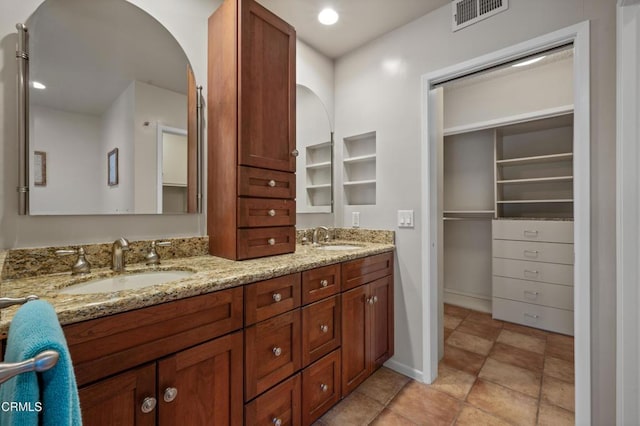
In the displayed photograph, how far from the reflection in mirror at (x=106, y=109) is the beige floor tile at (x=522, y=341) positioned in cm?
286

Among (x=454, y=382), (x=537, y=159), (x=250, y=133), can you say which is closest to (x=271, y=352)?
(x=250, y=133)

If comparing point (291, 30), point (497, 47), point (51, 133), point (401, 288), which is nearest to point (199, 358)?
point (51, 133)

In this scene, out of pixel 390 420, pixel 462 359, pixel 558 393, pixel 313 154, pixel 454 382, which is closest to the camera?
pixel 390 420

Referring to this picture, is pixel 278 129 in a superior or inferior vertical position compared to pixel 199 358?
superior

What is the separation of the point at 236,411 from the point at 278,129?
1361 mm

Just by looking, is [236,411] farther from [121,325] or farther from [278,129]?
[278,129]

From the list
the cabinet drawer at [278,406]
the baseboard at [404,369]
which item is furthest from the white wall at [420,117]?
the cabinet drawer at [278,406]

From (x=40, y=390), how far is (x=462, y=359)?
8.31ft

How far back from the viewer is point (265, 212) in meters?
1.52

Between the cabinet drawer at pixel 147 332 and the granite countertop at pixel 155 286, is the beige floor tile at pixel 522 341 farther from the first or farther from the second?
the cabinet drawer at pixel 147 332

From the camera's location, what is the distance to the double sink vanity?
78 cm

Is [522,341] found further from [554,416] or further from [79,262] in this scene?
[79,262]

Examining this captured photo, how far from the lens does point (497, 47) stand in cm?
162

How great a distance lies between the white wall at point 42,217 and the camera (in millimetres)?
1069
